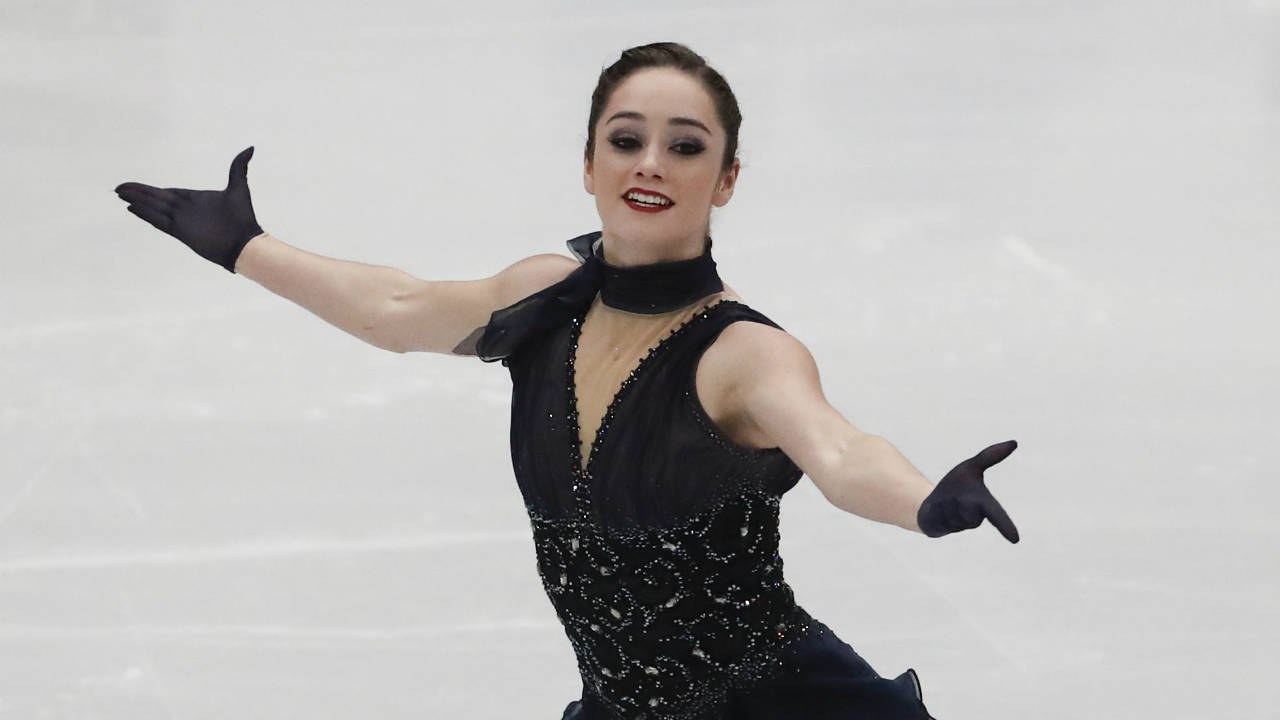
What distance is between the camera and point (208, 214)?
12.1 feet

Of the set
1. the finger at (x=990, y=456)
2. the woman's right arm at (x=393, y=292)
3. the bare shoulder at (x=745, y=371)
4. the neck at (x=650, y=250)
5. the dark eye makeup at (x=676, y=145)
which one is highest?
the dark eye makeup at (x=676, y=145)

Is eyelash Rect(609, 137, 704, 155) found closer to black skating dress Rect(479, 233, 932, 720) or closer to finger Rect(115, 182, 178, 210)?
black skating dress Rect(479, 233, 932, 720)

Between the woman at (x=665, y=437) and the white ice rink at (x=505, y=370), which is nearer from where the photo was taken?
the woman at (x=665, y=437)

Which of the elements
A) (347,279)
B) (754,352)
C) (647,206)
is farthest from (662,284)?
(347,279)

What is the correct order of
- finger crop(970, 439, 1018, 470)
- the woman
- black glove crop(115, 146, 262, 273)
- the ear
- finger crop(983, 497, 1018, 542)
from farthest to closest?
1. black glove crop(115, 146, 262, 273)
2. the ear
3. the woman
4. finger crop(970, 439, 1018, 470)
5. finger crop(983, 497, 1018, 542)

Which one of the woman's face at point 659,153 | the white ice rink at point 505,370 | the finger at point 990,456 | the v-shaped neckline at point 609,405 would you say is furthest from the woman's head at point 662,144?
the white ice rink at point 505,370

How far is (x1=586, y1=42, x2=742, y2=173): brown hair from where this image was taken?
3273 mm

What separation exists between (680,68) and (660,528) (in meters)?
0.76

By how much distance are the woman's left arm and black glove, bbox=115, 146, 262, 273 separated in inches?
40.5

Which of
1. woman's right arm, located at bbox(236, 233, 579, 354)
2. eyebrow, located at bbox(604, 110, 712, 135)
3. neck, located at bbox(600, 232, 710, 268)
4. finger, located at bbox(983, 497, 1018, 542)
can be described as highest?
eyebrow, located at bbox(604, 110, 712, 135)

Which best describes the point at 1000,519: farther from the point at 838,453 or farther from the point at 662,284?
the point at 662,284

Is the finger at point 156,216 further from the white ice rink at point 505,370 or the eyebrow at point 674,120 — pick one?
the white ice rink at point 505,370

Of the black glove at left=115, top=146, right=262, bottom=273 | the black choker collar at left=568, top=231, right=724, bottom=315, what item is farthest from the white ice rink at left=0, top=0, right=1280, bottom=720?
the black choker collar at left=568, top=231, right=724, bottom=315

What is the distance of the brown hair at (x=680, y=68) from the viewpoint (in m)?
3.27
